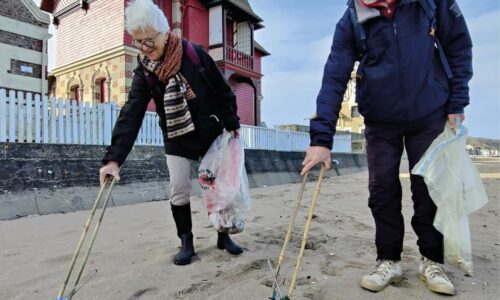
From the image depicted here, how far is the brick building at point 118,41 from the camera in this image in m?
13.8

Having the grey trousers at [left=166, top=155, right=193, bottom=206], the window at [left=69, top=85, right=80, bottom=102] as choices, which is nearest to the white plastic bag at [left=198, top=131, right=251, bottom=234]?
the grey trousers at [left=166, top=155, right=193, bottom=206]

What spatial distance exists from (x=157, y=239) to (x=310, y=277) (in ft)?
5.23

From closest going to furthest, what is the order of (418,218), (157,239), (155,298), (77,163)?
(155,298) → (418,218) → (157,239) → (77,163)

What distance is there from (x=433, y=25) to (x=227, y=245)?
2010mm

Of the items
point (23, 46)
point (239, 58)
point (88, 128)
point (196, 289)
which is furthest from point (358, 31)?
point (239, 58)

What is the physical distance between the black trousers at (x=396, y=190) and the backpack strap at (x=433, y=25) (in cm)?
29

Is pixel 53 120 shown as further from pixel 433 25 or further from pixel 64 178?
pixel 433 25

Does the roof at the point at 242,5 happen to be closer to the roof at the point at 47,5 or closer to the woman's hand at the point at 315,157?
the roof at the point at 47,5

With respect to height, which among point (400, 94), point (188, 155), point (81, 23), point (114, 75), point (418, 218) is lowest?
point (418, 218)

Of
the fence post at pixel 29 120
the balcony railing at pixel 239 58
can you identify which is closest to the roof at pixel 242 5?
the balcony railing at pixel 239 58

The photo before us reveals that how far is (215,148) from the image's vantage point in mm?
2824

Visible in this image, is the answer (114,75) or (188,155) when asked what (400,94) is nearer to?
(188,155)

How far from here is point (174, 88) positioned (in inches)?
102

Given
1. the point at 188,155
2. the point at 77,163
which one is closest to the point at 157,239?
the point at 188,155
